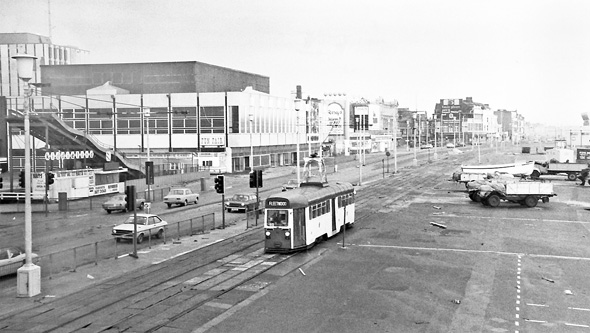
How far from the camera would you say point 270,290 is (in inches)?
944

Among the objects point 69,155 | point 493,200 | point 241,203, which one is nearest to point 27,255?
point 241,203

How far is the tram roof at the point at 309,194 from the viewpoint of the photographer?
31234 mm

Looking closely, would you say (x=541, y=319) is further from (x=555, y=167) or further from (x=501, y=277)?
(x=555, y=167)

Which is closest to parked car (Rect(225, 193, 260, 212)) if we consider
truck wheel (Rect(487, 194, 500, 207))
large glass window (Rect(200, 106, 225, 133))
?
truck wheel (Rect(487, 194, 500, 207))

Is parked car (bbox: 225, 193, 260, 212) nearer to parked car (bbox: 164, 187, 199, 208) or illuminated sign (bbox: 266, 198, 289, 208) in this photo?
parked car (bbox: 164, 187, 199, 208)

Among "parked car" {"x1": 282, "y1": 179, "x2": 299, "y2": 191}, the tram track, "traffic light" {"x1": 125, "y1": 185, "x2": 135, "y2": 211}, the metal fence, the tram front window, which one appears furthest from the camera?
"parked car" {"x1": 282, "y1": 179, "x2": 299, "y2": 191}

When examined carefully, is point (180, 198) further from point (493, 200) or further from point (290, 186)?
point (493, 200)

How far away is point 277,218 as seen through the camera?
3119 centimetres

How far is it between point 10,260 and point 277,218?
1243 centimetres

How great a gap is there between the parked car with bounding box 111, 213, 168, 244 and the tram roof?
27.6ft

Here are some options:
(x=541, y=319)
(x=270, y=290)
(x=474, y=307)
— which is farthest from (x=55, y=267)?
(x=541, y=319)

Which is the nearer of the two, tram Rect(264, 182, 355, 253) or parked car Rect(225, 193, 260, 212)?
tram Rect(264, 182, 355, 253)

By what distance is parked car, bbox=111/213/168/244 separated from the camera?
34.8m

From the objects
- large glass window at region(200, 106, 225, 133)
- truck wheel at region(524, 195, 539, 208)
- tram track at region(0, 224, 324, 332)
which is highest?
large glass window at region(200, 106, 225, 133)
